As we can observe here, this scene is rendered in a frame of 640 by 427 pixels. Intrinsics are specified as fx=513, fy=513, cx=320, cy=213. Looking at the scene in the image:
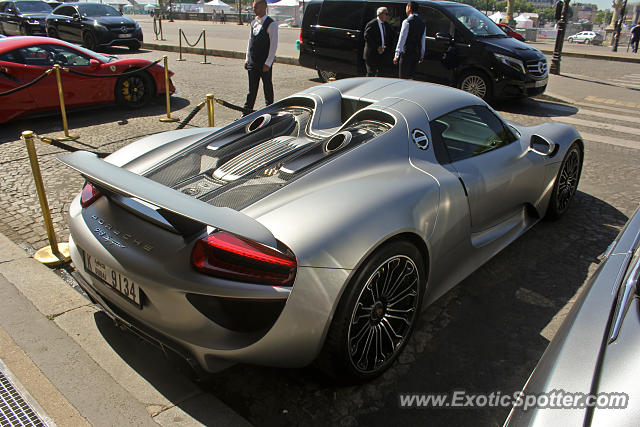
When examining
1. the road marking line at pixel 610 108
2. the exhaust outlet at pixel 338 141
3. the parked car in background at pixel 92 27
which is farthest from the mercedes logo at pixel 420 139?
the parked car in background at pixel 92 27

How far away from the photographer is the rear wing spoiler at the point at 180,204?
1915mm

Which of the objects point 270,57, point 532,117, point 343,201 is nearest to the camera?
point 343,201

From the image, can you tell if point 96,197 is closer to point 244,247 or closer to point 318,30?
point 244,247

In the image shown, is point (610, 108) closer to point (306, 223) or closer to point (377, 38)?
point (377, 38)

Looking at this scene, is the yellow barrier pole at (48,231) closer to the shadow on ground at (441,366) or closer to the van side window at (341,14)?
the shadow on ground at (441,366)

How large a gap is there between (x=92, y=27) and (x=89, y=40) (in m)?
0.53

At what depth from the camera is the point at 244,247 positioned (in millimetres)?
2195

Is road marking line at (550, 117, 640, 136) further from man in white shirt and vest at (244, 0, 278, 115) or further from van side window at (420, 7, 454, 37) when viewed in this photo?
man in white shirt and vest at (244, 0, 278, 115)

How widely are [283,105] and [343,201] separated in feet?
5.63

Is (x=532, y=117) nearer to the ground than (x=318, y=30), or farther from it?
A: nearer to the ground

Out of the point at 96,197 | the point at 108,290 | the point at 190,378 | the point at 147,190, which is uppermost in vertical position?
the point at 147,190

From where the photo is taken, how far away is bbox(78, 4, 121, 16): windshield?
17625 millimetres

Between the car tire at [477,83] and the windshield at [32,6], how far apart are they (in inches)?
677

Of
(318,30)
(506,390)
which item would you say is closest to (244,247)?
(506,390)
